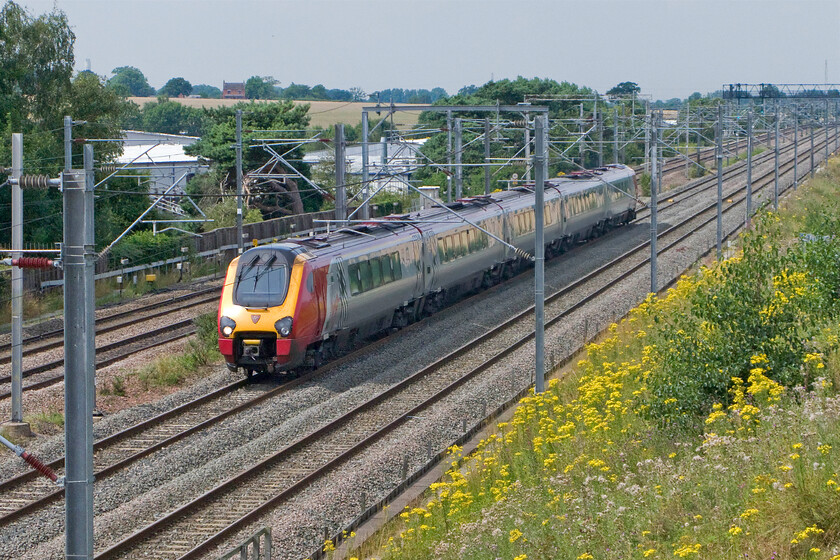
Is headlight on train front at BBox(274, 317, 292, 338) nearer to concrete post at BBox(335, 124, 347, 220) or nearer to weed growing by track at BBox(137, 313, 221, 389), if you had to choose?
weed growing by track at BBox(137, 313, 221, 389)

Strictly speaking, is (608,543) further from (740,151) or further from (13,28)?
(740,151)

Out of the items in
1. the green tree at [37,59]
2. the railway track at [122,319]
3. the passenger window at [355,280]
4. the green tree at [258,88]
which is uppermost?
the green tree at [258,88]

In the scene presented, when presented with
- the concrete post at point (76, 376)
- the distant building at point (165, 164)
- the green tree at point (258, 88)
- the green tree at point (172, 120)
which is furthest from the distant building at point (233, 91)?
the concrete post at point (76, 376)

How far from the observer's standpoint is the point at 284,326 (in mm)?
19141

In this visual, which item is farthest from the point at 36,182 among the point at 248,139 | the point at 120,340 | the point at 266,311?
the point at 248,139

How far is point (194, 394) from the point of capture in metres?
19.2

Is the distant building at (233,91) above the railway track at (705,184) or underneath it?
above

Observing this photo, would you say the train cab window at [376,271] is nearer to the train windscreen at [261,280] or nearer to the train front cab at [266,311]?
the train front cab at [266,311]

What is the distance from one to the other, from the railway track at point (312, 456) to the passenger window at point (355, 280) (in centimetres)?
234

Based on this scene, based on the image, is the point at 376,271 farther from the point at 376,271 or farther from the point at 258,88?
the point at 258,88

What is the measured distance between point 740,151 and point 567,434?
3238 inches

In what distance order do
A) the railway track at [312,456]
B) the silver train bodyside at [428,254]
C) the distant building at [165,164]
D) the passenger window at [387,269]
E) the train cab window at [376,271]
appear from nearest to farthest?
the railway track at [312,456] → the silver train bodyside at [428,254] → the train cab window at [376,271] → the passenger window at [387,269] → the distant building at [165,164]

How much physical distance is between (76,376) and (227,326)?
490 inches

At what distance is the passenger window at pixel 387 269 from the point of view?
912 inches
